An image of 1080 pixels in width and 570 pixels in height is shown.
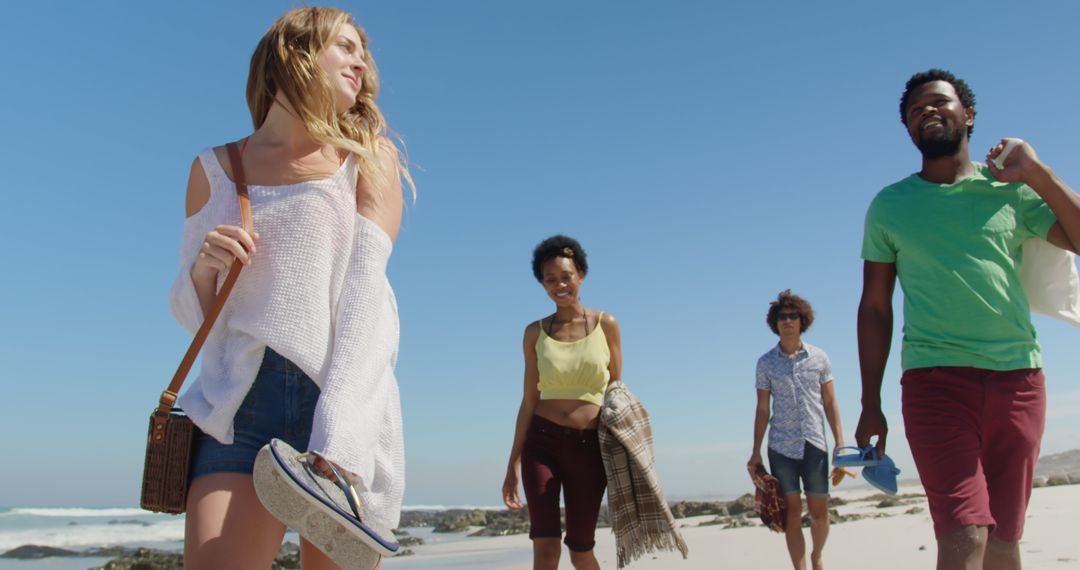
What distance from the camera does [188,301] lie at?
255 cm

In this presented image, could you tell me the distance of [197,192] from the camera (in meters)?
2.69

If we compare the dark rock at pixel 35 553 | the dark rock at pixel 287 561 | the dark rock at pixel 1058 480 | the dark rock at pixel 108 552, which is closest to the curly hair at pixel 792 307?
the dark rock at pixel 287 561

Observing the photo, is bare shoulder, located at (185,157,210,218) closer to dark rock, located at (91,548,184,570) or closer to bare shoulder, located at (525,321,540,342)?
bare shoulder, located at (525,321,540,342)

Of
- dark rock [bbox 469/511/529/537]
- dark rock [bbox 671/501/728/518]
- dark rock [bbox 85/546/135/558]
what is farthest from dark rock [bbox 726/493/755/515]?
dark rock [bbox 85/546/135/558]

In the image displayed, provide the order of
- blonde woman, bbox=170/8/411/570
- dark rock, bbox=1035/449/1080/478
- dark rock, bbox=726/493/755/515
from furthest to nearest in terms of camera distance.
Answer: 1. dark rock, bbox=1035/449/1080/478
2. dark rock, bbox=726/493/755/515
3. blonde woman, bbox=170/8/411/570

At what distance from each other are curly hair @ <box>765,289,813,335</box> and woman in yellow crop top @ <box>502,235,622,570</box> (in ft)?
8.67

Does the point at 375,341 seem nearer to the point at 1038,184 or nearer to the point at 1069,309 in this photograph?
the point at 1038,184

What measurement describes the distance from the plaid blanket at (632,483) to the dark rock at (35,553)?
11.7 meters

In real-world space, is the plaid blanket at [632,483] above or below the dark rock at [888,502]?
above

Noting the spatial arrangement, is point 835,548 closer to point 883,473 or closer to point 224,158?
point 883,473

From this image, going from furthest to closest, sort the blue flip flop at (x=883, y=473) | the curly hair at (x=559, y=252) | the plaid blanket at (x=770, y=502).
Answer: the plaid blanket at (x=770, y=502)
the curly hair at (x=559, y=252)
the blue flip flop at (x=883, y=473)

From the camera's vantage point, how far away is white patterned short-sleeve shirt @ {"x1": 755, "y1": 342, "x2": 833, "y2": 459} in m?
8.29

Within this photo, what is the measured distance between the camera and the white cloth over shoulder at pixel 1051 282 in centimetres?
407

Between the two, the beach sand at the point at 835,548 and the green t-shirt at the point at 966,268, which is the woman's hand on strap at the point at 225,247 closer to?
the green t-shirt at the point at 966,268
